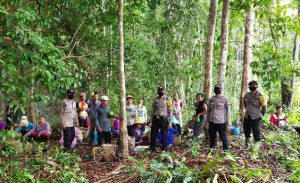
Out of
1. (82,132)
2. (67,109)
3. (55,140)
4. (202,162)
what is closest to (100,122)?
(67,109)

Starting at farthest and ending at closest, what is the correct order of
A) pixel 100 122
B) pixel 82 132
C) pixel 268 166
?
pixel 82 132 < pixel 100 122 < pixel 268 166

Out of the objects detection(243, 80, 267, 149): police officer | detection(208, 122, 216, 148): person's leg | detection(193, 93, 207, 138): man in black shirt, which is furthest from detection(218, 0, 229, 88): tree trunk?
detection(208, 122, 216, 148): person's leg

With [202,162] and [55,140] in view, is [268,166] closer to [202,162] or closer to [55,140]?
[202,162]

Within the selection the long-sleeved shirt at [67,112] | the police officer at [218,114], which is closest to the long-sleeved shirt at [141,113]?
the long-sleeved shirt at [67,112]

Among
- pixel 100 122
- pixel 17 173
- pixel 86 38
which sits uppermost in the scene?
pixel 86 38

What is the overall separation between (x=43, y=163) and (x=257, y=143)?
4.99m

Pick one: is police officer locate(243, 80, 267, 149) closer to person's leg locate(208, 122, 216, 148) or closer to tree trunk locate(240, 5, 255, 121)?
person's leg locate(208, 122, 216, 148)

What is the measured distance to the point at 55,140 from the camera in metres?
12.3

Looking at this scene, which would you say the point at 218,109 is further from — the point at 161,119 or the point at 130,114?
the point at 130,114

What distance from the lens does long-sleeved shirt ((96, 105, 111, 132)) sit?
33.3 ft

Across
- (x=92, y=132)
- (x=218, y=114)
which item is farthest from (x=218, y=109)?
(x=92, y=132)

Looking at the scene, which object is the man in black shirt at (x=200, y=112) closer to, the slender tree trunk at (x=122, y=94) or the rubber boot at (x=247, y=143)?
the rubber boot at (x=247, y=143)

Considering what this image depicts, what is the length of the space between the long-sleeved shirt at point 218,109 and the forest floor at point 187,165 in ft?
2.56

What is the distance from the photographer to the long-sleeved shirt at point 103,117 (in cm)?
1016
